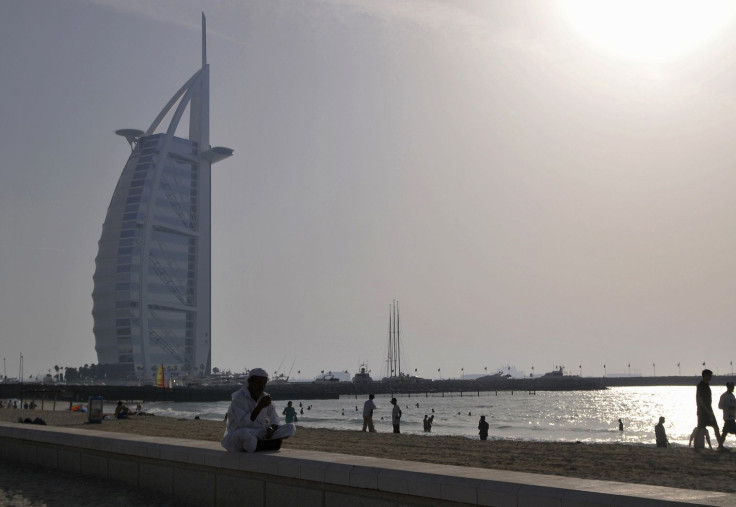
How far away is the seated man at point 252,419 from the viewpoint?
790 centimetres

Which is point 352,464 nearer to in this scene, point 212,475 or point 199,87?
point 212,475

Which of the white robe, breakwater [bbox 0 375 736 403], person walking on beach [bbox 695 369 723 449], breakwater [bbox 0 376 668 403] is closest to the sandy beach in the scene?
person walking on beach [bbox 695 369 723 449]

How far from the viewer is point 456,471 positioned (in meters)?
6.35

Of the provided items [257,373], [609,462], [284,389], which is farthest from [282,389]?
[257,373]

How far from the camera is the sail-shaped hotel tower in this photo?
137125mm

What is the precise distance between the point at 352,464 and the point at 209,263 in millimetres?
147852

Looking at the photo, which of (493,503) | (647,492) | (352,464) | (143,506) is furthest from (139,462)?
(647,492)

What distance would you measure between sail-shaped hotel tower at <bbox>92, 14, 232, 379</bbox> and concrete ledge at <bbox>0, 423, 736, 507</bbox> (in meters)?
131

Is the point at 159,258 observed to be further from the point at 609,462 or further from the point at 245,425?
the point at 245,425

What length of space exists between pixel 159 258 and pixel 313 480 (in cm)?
14040

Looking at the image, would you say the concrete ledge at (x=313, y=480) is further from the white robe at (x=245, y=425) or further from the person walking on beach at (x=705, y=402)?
the person walking on beach at (x=705, y=402)

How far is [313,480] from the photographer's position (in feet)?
22.5

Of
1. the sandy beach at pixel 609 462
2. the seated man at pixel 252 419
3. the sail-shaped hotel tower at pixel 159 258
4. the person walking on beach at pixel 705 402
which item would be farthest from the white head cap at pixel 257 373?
the sail-shaped hotel tower at pixel 159 258

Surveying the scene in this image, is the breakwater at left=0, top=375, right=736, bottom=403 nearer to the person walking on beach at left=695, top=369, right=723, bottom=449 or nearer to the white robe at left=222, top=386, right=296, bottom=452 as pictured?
the person walking on beach at left=695, top=369, right=723, bottom=449
